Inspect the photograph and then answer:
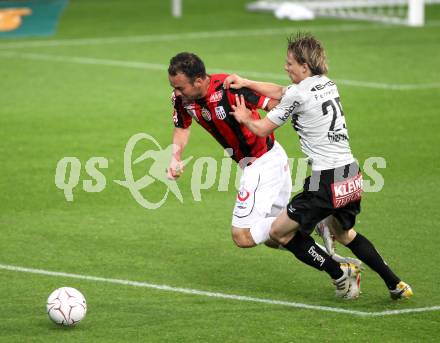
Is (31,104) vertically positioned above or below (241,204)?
below

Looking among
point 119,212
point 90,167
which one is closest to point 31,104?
point 90,167

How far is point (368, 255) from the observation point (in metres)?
8.48

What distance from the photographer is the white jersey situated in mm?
8172

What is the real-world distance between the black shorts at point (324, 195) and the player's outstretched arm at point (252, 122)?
0.47 metres

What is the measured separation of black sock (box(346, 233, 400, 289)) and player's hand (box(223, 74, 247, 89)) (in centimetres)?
146

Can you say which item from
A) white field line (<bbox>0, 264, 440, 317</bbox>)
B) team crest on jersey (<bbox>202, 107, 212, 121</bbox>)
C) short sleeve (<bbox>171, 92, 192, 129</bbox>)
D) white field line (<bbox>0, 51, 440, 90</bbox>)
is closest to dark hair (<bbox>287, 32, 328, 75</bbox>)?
team crest on jersey (<bbox>202, 107, 212, 121</bbox>)

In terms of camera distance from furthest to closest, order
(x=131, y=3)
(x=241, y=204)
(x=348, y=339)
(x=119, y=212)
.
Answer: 1. (x=131, y=3)
2. (x=119, y=212)
3. (x=241, y=204)
4. (x=348, y=339)

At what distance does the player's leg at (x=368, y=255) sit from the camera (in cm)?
841

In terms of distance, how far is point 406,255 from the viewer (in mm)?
9695

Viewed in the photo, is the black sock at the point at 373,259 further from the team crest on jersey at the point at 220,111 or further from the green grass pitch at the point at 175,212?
the team crest on jersey at the point at 220,111

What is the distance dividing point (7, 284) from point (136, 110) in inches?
309

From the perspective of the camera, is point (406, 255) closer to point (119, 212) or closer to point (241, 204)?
point (241, 204)

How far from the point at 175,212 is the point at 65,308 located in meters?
3.59

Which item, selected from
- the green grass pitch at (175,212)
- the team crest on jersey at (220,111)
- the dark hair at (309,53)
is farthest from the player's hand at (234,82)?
the green grass pitch at (175,212)
